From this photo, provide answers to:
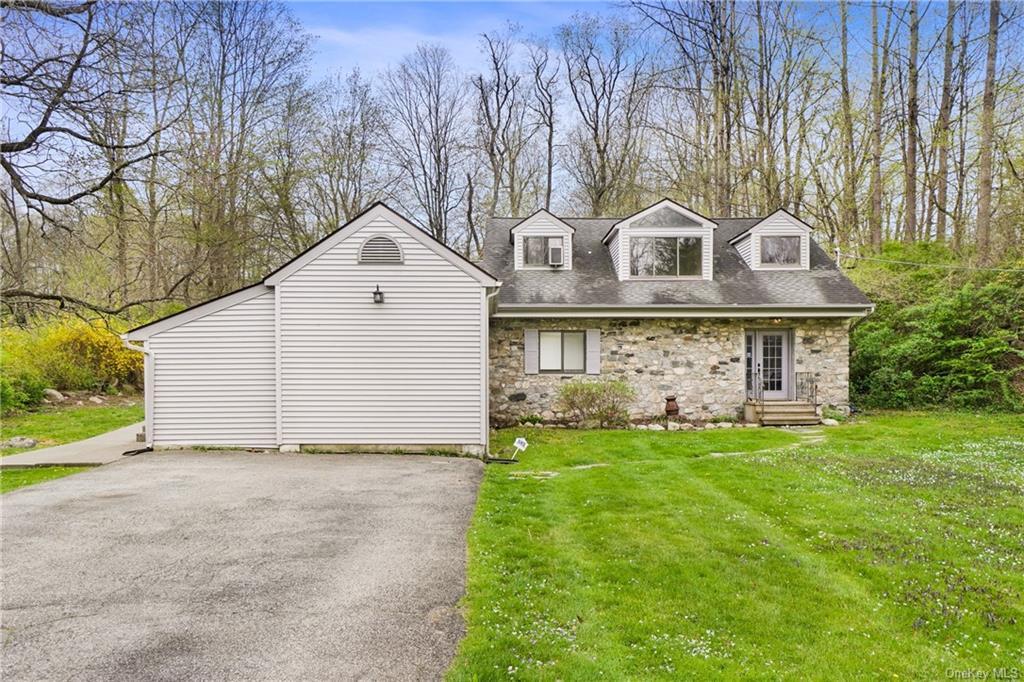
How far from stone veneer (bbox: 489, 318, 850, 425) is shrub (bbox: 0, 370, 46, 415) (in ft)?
38.9

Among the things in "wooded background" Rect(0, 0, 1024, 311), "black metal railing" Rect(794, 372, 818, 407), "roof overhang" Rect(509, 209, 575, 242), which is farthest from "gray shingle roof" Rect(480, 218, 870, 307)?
"wooded background" Rect(0, 0, 1024, 311)

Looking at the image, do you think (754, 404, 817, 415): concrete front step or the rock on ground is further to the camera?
(754, 404, 817, 415): concrete front step

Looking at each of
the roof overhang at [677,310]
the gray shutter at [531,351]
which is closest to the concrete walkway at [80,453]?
the roof overhang at [677,310]

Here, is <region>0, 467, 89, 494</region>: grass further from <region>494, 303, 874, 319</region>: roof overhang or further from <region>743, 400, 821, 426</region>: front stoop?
<region>743, 400, 821, 426</region>: front stoop

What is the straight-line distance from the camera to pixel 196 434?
33.5 ft

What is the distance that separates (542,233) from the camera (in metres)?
15.1

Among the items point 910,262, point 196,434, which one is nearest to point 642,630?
point 196,434

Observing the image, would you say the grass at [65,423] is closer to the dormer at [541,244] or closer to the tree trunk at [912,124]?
the dormer at [541,244]

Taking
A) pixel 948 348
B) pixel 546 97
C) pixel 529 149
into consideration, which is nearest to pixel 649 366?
pixel 948 348

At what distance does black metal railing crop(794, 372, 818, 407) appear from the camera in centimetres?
1392

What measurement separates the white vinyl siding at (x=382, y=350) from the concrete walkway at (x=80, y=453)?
3040 millimetres

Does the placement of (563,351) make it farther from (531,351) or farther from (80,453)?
(80,453)

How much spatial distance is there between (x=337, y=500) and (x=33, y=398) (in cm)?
Result: 1275

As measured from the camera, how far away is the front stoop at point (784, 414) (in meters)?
13.4
